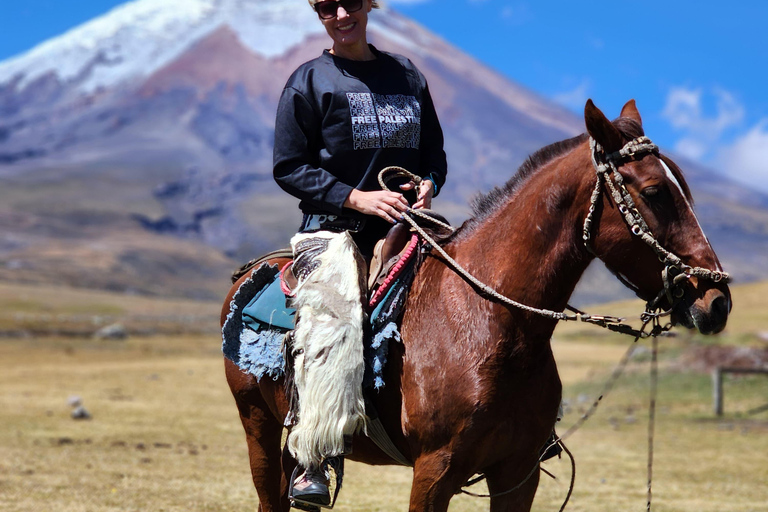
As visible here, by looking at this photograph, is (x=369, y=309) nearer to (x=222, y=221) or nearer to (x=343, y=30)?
(x=343, y=30)

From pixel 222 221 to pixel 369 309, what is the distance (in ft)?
550

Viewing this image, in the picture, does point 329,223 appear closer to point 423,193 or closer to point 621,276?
point 423,193

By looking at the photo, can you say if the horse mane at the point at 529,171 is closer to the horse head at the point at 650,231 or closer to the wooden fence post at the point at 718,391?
the horse head at the point at 650,231

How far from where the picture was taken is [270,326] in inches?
211

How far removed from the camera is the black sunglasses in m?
5.08

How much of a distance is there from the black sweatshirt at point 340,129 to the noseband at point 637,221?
1.22 m

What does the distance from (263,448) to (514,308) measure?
224 centimetres

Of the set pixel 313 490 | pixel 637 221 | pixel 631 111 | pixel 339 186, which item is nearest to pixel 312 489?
pixel 313 490

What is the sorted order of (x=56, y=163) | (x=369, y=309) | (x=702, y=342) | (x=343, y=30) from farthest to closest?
(x=56, y=163), (x=702, y=342), (x=343, y=30), (x=369, y=309)

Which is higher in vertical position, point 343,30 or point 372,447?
point 343,30

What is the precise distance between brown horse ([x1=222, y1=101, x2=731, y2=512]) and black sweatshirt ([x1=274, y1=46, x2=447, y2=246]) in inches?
25.4

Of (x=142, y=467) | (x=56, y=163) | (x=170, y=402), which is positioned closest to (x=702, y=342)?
(x=170, y=402)

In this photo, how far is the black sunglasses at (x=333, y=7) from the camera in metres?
5.08

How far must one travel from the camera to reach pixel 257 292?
5.74 meters
